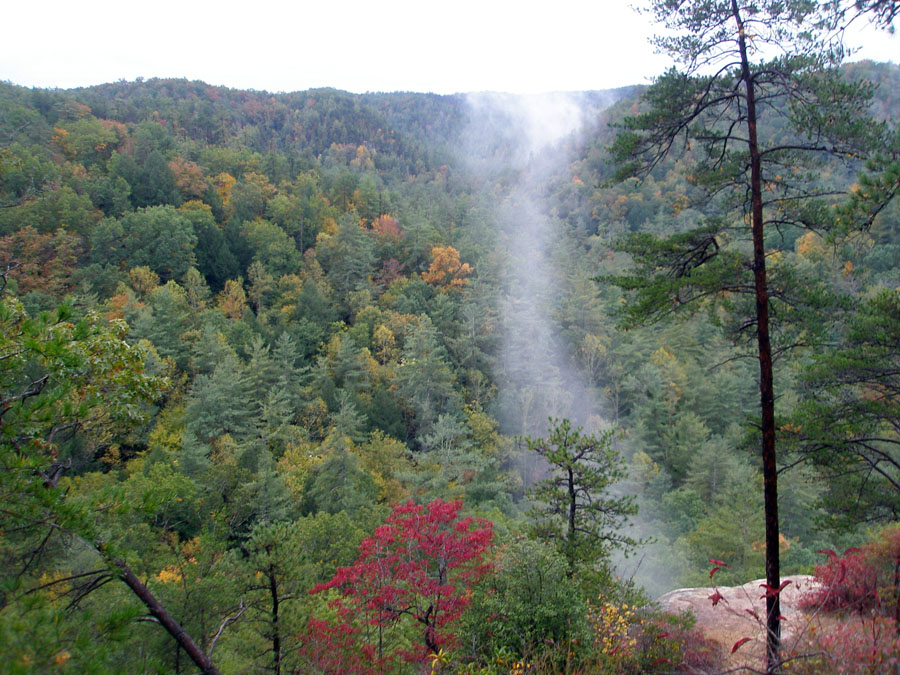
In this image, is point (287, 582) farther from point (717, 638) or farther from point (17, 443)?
point (717, 638)

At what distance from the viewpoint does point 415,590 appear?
8039 millimetres

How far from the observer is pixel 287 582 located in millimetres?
6215

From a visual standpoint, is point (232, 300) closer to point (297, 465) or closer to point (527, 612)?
point (297, 465)

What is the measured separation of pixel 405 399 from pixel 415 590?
20.1 m

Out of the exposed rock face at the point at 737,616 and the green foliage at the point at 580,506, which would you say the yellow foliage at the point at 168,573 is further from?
the exposed rock face at the point at 737,616

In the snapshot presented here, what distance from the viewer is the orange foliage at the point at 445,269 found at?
37750 mm

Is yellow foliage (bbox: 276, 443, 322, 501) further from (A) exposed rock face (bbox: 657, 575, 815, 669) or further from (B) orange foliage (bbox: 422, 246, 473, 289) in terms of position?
(B) orange foliage (bbox: 422, 246, 473, 289)

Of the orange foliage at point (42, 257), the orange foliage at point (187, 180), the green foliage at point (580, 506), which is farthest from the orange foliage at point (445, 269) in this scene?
the green foliage at point (580, 506)

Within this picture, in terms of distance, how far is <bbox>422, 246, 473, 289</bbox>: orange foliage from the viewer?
3775 cm

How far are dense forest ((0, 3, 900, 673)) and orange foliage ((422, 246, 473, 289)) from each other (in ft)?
0.65

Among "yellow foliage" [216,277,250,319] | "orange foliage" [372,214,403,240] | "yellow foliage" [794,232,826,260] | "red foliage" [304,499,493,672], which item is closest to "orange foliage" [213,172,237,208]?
"yellow foliage" [216,277,250,319]

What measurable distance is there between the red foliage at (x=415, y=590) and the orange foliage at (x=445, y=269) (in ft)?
95.3

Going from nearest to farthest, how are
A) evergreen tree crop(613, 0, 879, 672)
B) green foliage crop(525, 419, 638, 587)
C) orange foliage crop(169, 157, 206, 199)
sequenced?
evergreen tree crop(613, 0, 879, 672) → green foliage crop(525, 419, 638, 587) → orange foliage crop(169, 157, 206, 199)

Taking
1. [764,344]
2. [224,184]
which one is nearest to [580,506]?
[764,344]
